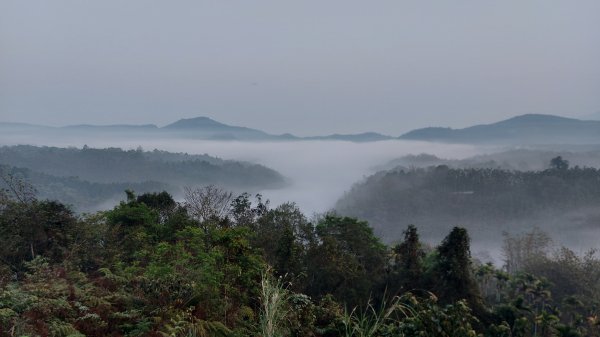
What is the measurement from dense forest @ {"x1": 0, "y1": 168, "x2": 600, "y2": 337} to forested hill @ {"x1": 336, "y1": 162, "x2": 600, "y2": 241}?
76.0 meters

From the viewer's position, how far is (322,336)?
6375mm

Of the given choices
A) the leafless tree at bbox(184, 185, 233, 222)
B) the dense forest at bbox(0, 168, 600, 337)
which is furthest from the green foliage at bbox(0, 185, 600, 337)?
the leafless tree at bbox(184, 185, 233, 222)

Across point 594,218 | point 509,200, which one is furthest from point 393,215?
point 594,218

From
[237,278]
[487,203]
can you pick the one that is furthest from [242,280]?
[487,203]

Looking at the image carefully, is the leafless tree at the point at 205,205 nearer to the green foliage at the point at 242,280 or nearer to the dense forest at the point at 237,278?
the dense forest at the point at 237,278

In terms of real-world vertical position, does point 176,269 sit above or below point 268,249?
above

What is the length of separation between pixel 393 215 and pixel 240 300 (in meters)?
119

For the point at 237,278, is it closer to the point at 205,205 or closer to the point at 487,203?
the point at 205,205

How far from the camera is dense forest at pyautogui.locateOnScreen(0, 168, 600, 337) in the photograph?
508cm

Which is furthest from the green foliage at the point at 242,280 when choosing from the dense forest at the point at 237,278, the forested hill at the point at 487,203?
the forested hill at the point at 487,203

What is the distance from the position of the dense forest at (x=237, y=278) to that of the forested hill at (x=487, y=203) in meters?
76.0

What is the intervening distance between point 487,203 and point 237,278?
4709 inches

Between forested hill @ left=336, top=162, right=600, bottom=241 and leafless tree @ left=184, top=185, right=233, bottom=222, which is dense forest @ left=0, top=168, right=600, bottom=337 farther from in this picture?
forested hill @ left=336, top=162, right=600, bottom=241

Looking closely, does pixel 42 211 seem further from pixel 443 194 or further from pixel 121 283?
pixel 443 194
